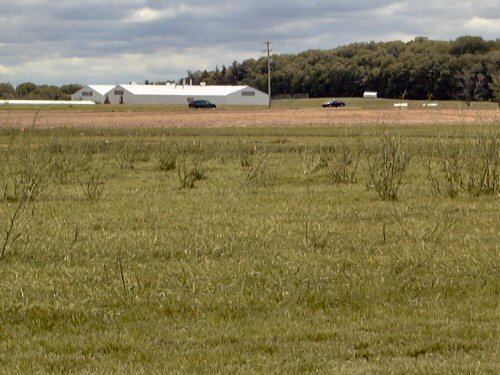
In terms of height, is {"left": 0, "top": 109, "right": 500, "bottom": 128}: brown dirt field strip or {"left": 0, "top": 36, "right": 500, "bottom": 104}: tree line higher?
{"left": 0, "top": 36, "right": 500, "bottom": 104}: tree line

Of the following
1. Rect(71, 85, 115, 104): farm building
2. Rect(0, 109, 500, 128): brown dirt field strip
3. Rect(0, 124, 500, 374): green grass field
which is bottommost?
Rect(0, 109, 500, 128): brown dirt field strip

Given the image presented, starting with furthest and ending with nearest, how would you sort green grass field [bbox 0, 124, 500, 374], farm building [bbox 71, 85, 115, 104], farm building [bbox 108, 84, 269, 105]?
farm building [bbox 71, 85, 115, 104]
farm building [bbox 108, 84, 269, 105]
green grass field [bbox 0, 124, 500, 374]

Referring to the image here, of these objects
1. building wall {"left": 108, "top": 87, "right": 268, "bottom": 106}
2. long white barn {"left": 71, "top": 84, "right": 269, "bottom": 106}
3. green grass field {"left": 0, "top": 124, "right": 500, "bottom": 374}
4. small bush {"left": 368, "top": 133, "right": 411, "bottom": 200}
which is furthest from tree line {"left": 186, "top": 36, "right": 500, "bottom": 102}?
green grass field {"left": 0, "top": 124, "right": 500, "bottom": 374}

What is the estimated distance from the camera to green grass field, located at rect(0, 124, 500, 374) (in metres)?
6.59

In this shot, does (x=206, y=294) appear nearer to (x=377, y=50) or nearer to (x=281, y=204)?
(x=281, y=204)

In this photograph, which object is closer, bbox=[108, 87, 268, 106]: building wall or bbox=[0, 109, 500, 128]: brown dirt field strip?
bbox=[0, 109, 500, 128]: brown dirt field strip

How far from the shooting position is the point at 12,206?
50.4 feet

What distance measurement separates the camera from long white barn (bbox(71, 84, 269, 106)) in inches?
5640

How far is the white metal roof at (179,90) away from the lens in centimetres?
14518

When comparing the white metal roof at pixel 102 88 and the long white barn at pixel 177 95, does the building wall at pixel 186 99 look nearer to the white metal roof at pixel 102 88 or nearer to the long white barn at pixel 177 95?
the long white barn at pixel 177 95

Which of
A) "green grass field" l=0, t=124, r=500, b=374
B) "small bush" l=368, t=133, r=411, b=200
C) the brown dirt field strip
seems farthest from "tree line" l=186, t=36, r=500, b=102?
"green grass field" l=0, t=124, r=500, b=374

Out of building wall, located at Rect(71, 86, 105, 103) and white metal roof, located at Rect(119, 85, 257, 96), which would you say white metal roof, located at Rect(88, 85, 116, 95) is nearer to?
building wall, located at Rect(71, 86, 105, 103)

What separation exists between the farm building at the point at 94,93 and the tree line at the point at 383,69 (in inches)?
1165

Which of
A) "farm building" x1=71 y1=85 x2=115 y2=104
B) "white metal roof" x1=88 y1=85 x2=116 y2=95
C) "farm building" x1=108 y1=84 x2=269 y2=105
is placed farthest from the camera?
"white metal roof" x1=88 y1=85 x2=116 y2=95
